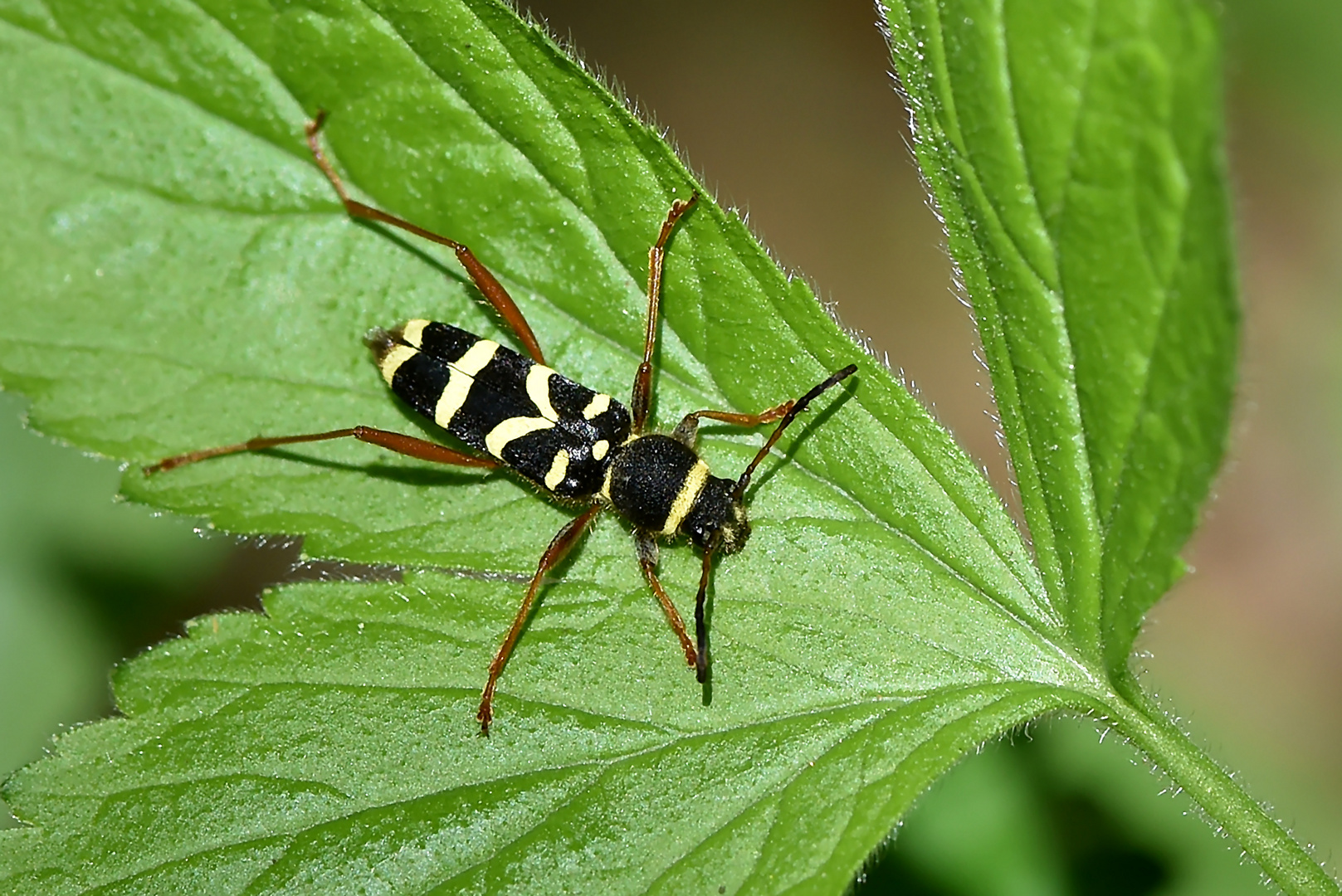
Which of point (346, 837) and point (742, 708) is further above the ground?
point (742, 708)

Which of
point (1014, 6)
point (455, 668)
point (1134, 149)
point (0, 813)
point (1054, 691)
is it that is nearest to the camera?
point (1134, 149)

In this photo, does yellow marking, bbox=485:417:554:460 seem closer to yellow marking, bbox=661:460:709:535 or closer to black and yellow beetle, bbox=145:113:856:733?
black and yellow beetle, bbox=145:113:856:733

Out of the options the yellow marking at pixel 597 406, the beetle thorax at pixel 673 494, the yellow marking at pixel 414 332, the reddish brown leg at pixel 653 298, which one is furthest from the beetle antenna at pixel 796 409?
the yellow marking at pixel 414 332

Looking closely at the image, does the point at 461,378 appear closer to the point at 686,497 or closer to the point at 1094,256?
the point at 686,497

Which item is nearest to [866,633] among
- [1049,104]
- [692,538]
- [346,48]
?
[692,538]

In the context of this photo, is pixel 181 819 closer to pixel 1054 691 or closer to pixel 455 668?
pixel 455 668

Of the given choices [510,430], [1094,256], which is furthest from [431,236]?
[1094,256]

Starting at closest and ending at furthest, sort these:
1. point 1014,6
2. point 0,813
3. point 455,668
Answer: point 1014,6
point 455,668
point 0,813
